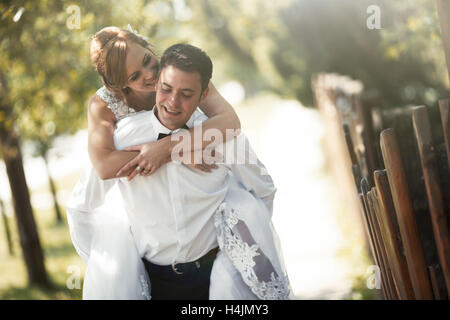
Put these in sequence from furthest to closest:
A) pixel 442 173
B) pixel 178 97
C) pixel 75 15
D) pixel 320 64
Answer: pixel 320 64
pixel 75 15
pixel 442 173
pixel 178 97

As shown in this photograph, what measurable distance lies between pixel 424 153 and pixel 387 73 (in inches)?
231

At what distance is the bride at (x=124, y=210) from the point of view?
2230mm

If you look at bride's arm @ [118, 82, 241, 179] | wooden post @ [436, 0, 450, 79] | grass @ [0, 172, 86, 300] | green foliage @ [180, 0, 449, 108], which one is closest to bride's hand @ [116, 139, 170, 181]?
bride's arm @ [118, 82, 241, 179]

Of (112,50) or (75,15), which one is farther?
(75,15)

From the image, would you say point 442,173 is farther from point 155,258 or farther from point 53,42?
point 53,42

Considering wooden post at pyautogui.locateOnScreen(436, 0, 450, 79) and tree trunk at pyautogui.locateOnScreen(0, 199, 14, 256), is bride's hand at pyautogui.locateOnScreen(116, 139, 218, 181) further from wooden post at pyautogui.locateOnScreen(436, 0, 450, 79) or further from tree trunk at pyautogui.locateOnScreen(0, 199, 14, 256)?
tree trunk at pyautogui.locateOnScreen(0, 199, 14, 256)

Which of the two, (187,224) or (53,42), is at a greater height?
(53,42)

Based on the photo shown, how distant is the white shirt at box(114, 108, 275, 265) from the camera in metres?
2.25

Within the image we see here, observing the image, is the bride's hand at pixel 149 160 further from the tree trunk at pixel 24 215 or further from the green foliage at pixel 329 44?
the tree trunk at pixel 24 215

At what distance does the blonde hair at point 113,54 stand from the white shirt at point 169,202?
18cm

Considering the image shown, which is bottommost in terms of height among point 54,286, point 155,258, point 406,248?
point 54,286

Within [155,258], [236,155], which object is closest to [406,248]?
[236,155]

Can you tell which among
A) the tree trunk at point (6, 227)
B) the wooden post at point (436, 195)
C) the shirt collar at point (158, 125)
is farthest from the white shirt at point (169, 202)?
the tree trunk at point (6, 227)

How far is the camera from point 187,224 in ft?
7.43
